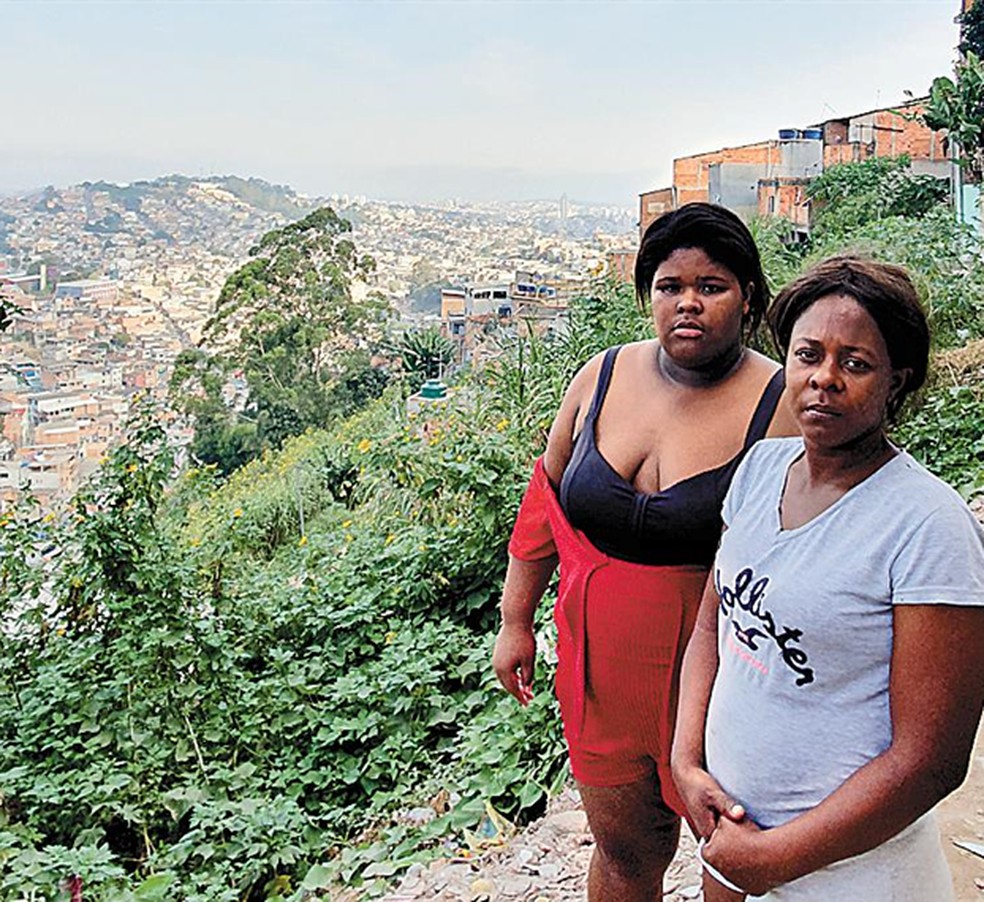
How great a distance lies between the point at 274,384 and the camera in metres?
14.4

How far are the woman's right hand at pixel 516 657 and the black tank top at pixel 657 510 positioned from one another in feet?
1.12

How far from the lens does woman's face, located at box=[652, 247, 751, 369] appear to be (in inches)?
50.3

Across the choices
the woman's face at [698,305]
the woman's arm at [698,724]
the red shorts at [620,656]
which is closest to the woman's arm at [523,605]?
the red shorts at [620,656]

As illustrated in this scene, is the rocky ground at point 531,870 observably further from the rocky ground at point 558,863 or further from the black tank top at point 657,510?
the black tank top at point 657,510

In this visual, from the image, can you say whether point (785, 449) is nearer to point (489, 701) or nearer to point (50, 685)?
point (489, 701)

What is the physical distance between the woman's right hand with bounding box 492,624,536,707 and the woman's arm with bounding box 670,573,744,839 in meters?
0.48

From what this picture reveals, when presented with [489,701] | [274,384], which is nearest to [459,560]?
[489,701]

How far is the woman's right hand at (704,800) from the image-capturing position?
40.4 inches

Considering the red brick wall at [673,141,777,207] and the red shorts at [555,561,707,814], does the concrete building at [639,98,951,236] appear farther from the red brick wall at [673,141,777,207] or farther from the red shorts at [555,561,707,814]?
the red shorts at [555,561,707,814]

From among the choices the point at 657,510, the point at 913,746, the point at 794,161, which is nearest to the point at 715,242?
the point at 657,510

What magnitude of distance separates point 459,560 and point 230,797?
1.17 m

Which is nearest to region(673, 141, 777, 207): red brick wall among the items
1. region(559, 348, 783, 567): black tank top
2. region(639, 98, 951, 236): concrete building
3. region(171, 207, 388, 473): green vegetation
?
region(639, 98, 951, 236): concrete building

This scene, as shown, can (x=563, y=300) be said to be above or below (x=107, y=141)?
below

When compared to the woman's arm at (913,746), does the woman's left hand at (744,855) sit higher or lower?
lower
